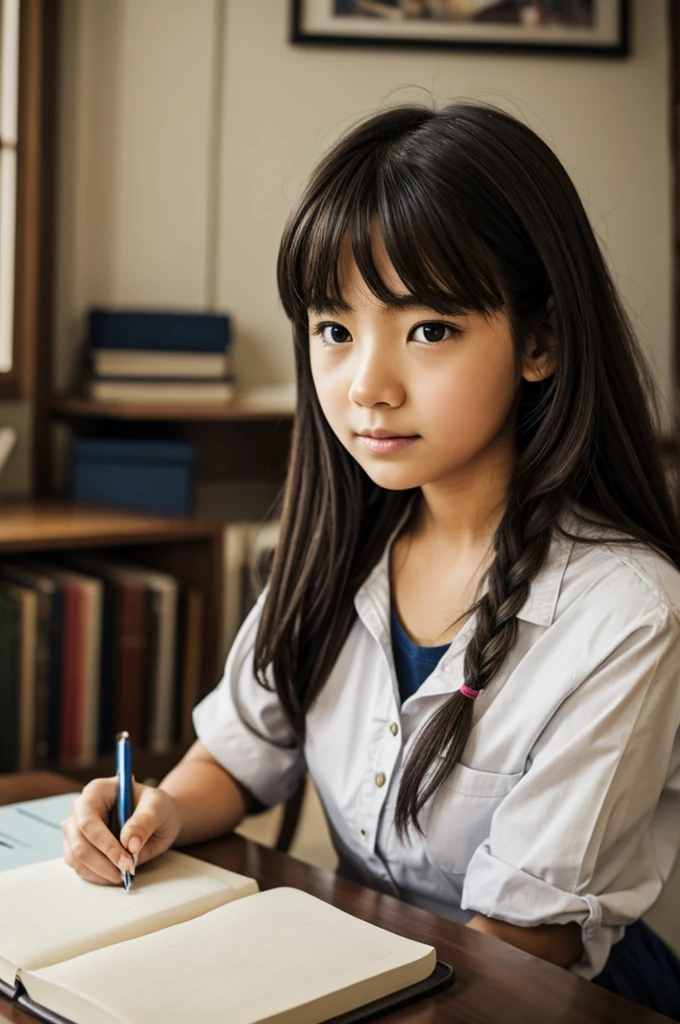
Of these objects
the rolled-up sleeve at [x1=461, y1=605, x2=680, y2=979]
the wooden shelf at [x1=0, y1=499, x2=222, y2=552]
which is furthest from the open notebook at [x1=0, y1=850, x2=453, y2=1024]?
the wooden shelf at [x1=0, y1=499, x2=222, y2=552]

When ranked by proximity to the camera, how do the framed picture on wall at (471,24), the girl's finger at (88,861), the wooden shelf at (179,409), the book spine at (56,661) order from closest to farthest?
the girl's finger at (88,861), the book spine at (56,661), the wooden shelf at (179,409), the framed picture on wall at (471,24)

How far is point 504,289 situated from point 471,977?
1.85ft

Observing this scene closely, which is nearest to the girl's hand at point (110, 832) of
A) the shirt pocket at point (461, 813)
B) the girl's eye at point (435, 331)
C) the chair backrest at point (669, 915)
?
the shirt pocket at point (461, 813)

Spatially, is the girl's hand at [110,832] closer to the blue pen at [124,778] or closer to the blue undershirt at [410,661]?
the blue pen at [124,778]

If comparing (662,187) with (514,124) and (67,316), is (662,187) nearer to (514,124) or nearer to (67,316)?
(67,316)

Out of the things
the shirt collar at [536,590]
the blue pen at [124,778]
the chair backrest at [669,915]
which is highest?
the shirt collar at [536,590]

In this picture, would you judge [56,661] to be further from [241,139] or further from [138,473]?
[241,139]

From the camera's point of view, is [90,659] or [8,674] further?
[90,659]

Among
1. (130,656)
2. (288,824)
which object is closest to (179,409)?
(130,656)

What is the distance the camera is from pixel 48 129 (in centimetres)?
283

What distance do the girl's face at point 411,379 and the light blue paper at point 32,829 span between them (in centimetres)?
43

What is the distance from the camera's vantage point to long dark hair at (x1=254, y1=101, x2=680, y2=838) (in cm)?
102

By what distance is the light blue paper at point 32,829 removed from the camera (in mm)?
1021

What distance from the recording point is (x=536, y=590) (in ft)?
3.56
